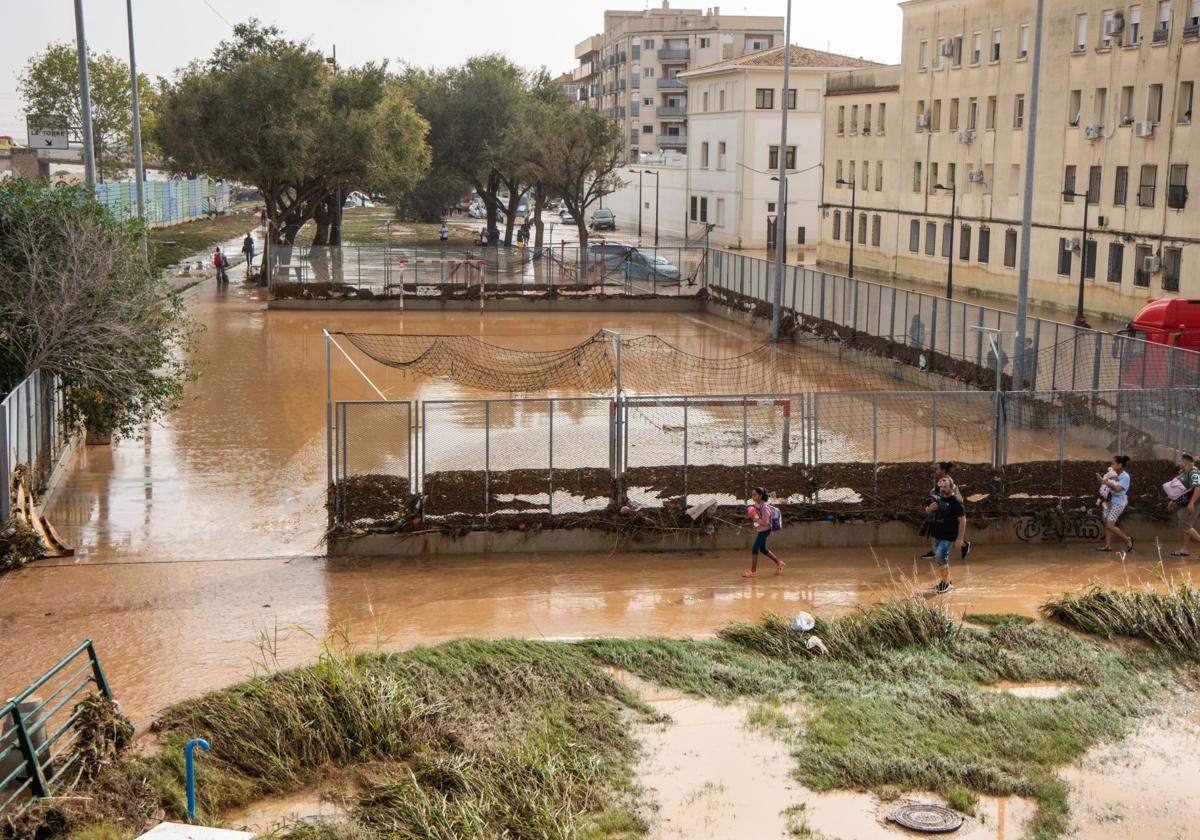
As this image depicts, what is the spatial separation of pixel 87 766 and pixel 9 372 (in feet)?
38.9

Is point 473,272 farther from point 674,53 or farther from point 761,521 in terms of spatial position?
point 674,53

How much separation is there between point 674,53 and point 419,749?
12246 cm

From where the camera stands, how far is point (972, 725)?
12227 millimetres

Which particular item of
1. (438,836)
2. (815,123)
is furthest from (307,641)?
(815,123)

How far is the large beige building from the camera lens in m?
41.6

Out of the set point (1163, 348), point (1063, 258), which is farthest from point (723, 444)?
point (1063, 258)

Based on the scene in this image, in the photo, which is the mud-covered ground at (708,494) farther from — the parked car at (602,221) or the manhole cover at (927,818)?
the parked car at (602,221)

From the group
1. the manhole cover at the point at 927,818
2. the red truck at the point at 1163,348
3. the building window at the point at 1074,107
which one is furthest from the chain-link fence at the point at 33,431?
the building window at the point at 1074,107

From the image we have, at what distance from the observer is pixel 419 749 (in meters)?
11.4

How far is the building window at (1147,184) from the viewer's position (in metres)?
42.5

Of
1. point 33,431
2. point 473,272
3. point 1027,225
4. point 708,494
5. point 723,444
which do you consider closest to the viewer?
point 708,494

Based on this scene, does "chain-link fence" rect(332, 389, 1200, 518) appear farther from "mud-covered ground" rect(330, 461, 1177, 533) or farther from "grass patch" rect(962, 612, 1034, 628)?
"grass patch" rect(962, 612, 1034, 628)

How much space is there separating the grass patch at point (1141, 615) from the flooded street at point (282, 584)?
2.56 ft

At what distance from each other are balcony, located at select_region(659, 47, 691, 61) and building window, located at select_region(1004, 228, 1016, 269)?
263 feet
